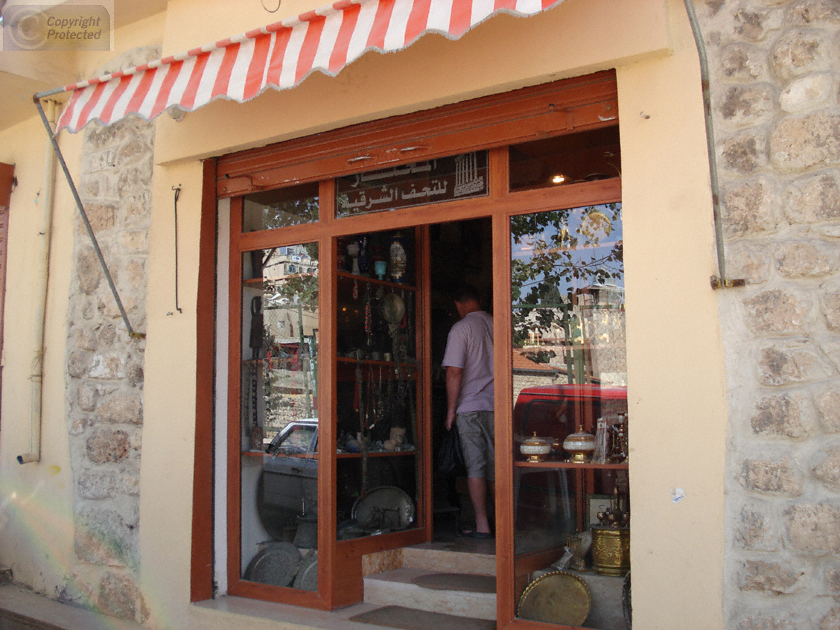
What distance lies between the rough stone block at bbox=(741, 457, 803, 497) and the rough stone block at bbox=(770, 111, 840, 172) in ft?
3.81

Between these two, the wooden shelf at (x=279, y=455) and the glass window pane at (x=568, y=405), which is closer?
the glass window pane at (x=568, y=405)

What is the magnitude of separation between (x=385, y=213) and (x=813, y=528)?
265 centimetres

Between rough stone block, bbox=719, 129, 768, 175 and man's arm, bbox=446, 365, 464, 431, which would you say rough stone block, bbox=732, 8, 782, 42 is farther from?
man's arm, bbox=446, 365, 464, 431

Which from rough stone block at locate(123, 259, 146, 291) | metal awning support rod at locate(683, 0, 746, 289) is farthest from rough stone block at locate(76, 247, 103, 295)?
metal awning support rod at locate(683, 0, 746, 289)

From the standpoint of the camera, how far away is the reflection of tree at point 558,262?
3.63 metres

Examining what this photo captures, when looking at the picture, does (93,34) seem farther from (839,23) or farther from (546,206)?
(839,23)

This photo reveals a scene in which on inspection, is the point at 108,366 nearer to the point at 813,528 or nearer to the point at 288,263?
the point at 288,263

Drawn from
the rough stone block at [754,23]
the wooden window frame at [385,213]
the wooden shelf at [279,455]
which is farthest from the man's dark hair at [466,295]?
the rough stone block at [754,23]

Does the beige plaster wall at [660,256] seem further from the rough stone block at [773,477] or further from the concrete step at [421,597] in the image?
the concrete step at [421,597]

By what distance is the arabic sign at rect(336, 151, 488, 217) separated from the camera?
3.96 metres

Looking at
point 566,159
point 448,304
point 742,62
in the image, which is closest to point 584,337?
point 566,159

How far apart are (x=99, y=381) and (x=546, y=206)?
3.39 metres

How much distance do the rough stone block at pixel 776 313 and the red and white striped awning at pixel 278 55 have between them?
4.65ft

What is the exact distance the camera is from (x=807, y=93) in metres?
2.90
